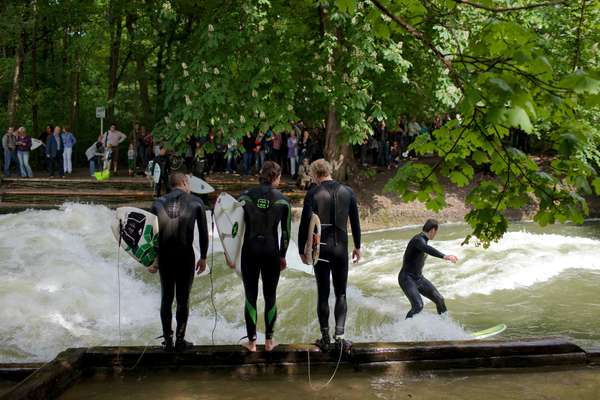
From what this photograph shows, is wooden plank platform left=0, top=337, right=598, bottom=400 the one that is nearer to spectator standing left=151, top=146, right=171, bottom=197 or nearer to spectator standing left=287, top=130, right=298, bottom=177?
spectator standing left=151, top=146, right=171, bottom=197

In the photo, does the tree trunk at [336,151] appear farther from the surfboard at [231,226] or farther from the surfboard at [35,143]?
the surfboard at [231,226]

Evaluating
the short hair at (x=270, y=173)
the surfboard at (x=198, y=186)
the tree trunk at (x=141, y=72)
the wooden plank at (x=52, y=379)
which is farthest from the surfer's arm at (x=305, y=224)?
the tree trunk at (x=141, y=72)

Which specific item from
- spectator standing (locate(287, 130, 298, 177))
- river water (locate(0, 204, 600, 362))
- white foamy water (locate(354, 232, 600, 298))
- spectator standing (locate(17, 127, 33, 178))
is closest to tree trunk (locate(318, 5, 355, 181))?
spectator standing (locate(287, 130, 298, 177))

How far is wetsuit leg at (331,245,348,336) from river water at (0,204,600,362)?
10.3ft

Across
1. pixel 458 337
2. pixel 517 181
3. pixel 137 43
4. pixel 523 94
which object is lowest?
pixel 458 337

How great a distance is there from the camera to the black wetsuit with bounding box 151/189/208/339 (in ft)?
23.3

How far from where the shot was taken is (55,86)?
31391mm

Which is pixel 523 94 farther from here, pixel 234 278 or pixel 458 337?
pixel 234 278

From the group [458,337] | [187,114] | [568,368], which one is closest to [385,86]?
[187,114]

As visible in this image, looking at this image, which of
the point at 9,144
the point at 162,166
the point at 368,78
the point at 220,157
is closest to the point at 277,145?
the point at 220,157

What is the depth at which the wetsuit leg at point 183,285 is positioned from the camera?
7.14 metres

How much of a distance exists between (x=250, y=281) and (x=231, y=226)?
59cm

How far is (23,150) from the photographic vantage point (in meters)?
24.7

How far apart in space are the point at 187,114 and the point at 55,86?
14.1 m
